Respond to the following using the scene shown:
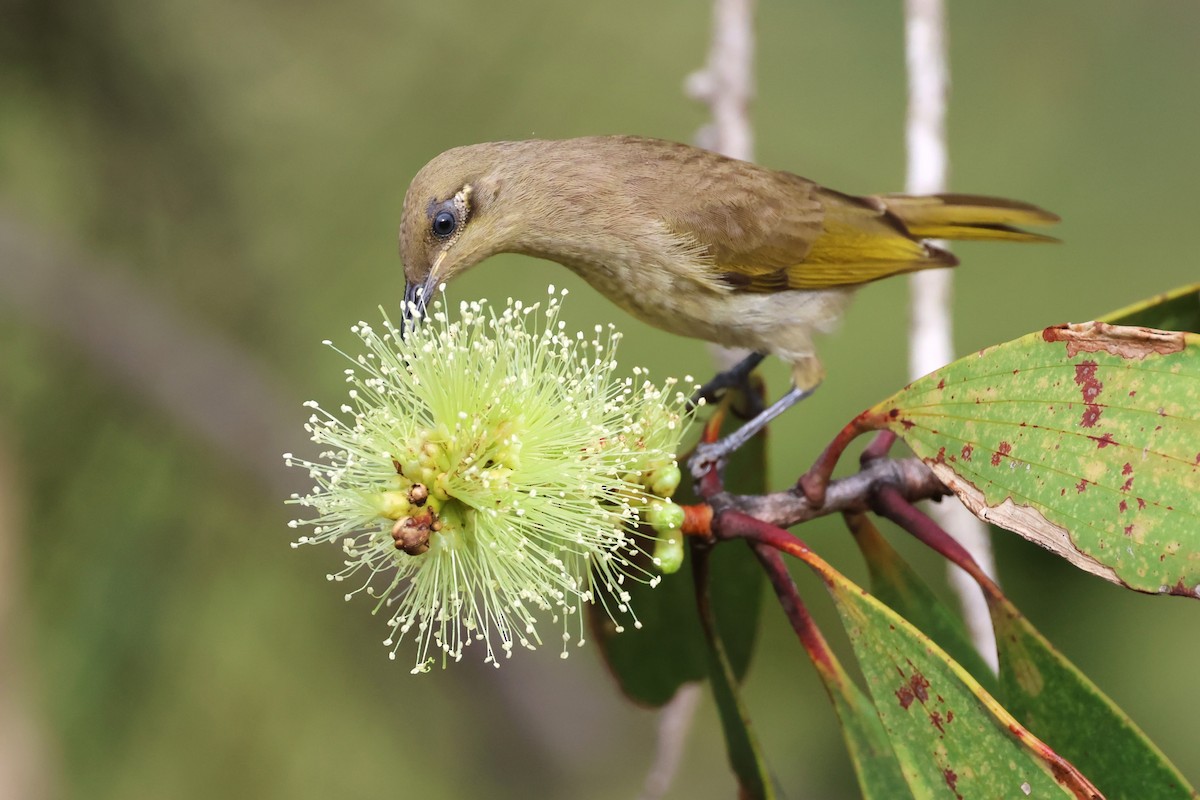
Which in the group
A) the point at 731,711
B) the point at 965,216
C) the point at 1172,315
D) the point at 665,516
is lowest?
the point at 731,711

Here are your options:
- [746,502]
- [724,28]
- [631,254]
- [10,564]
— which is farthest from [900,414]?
[10,564]

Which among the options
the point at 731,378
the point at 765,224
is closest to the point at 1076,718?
the point at 731,378

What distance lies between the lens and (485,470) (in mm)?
1592

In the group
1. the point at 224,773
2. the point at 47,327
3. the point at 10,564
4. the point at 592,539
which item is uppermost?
the point at 47,327

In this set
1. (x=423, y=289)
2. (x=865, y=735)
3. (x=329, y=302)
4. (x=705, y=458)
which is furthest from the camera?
(x=329, y=302)

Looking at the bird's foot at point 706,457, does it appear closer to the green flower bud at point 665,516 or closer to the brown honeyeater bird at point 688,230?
the green flower bud at point 665,516

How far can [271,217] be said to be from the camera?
4098 millimetres

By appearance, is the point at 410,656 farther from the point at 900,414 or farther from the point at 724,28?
the point at 900,414

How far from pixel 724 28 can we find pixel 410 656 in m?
2.49

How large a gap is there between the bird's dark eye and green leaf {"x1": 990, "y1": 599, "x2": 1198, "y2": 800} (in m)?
1.24

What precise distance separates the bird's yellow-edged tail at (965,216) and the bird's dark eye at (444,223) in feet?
3.66

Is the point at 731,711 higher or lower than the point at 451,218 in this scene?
lower

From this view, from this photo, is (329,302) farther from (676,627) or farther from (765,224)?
(676,627)

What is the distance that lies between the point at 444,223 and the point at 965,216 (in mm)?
1284
